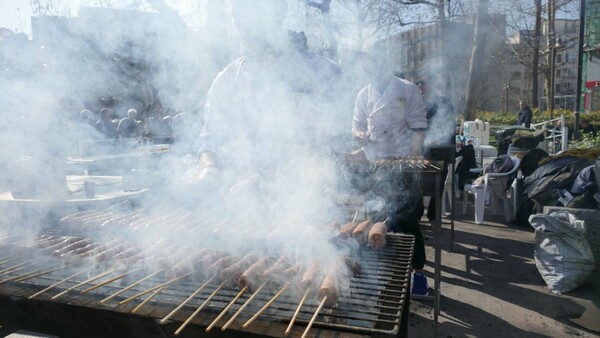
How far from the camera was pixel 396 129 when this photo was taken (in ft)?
14.2

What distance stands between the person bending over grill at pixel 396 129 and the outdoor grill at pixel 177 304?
1.79 metres

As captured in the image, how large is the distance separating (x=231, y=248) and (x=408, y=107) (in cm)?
268

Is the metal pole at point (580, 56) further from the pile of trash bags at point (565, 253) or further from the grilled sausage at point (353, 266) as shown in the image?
the grilled sausage at point (353, 266)

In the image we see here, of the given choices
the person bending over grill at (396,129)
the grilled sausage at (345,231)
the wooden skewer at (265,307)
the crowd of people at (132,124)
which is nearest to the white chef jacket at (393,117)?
the person bending over grill at (396,129)

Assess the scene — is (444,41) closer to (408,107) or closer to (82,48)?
(408,107)

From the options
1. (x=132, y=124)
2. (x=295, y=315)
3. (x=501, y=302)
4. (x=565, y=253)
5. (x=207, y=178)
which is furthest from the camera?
(x=132, y=124)

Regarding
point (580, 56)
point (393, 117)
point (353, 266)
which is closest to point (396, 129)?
point (393, 117)

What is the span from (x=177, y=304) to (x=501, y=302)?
3.25 meters

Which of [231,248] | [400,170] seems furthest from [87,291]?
[400,170]

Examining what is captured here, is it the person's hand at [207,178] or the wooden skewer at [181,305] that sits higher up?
the person's hand at [207,178]

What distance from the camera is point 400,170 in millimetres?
3229

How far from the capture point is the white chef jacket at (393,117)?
4.25 metres

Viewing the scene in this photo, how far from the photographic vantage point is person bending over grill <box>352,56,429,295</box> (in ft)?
12.9

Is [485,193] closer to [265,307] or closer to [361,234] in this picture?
[361,234]
